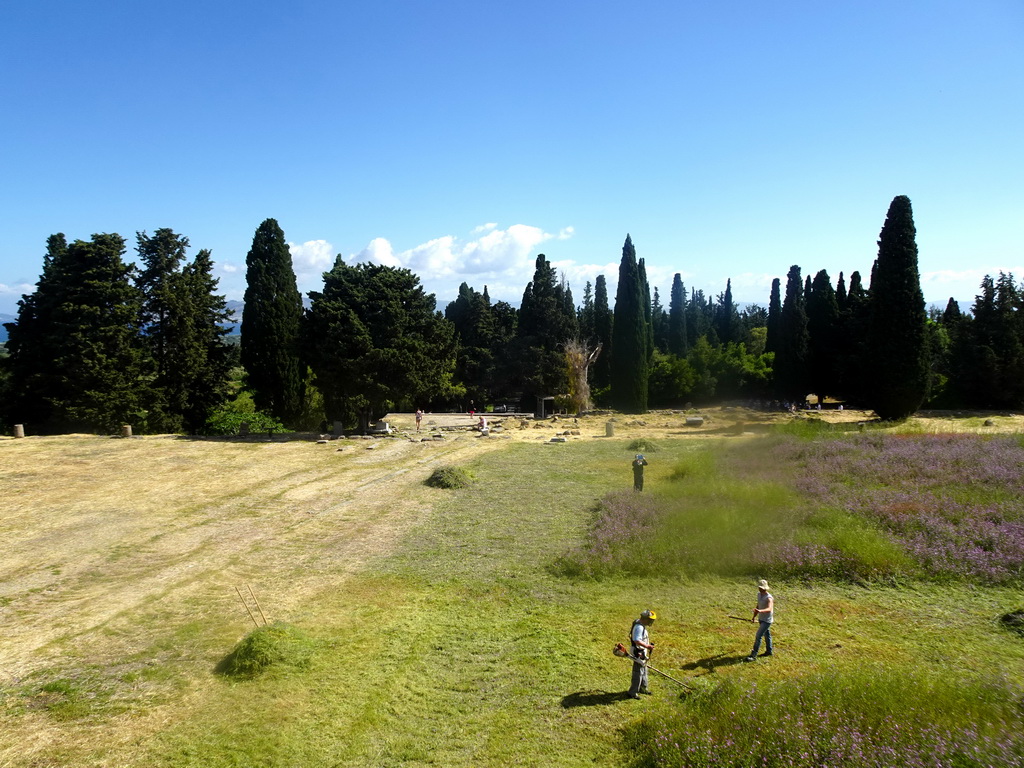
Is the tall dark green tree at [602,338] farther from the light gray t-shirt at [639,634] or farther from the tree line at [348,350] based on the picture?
the light gray t-shirt at [639,634]

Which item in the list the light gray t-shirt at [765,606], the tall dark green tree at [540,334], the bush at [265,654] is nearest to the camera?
the light gray t-shirt at [765,606]

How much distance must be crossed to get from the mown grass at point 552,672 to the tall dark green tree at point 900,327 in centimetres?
2571

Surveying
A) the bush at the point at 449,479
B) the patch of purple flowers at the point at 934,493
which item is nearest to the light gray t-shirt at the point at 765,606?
the patch of purple flowers at the point at 934,493

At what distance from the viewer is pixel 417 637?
435 inches

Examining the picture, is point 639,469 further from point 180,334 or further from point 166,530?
point 180,334

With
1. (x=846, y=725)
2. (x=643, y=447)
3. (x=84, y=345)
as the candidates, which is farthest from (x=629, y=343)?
(x=846, y=725)

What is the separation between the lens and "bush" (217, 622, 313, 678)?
977cm

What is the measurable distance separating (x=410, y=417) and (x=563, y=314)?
19.5 meters

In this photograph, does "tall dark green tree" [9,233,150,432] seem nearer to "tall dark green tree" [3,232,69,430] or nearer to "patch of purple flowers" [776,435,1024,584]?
"tall dark green tree" [3,232,69,430]

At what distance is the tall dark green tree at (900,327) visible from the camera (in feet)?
117

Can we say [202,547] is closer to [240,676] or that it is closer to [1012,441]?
[240,676]

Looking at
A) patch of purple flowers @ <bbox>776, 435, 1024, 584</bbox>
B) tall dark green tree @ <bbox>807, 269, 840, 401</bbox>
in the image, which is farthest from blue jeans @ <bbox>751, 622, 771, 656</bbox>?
tall dark green tree @ <bbox>807, 269, 840, 401</bbox>

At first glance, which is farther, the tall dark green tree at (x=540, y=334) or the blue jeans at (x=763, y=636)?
the tall dark green tree at (x=540, y=334)

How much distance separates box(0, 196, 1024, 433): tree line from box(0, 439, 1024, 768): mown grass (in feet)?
70.3
